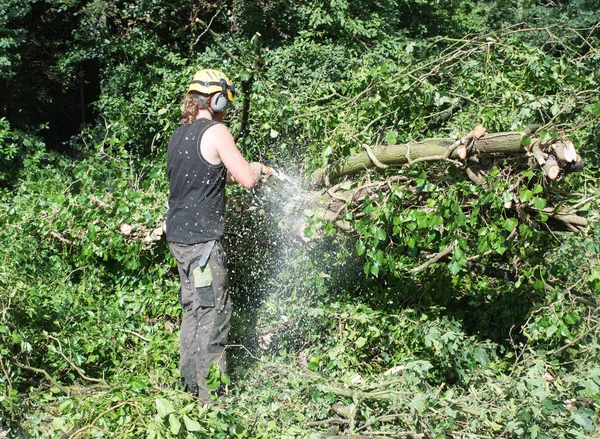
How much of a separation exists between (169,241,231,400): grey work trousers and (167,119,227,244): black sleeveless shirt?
0.26ft

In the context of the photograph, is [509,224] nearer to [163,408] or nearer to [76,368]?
[163,408]

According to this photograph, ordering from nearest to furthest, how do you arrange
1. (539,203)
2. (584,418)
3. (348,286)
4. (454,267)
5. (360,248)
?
1. (584,418)
2. (539,203)
3. (454,267)
4. (360,248)
5. (348,286)

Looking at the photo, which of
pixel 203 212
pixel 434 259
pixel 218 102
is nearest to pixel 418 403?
pixel 434 259

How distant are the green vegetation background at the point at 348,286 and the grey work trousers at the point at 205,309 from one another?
0.18 metres

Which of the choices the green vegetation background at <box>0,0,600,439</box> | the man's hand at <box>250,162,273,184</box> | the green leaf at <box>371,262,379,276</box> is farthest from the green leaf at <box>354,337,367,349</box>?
the man's hand at <box>250,162,273,184</box>

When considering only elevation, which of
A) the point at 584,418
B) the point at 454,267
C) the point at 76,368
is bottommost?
the point at 584,418

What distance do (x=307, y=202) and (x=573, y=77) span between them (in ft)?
6.20

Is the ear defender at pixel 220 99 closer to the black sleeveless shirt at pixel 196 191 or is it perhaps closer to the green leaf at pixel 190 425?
the black sleeveless shirt at pixel 196 191

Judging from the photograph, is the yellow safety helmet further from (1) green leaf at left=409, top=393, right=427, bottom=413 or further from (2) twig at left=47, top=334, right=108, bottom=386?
(1) green leaf at left=409, top=393, right=427, bottom=413

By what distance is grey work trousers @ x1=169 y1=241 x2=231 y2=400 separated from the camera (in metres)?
3.71

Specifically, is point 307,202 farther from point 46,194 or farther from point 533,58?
point 46,194

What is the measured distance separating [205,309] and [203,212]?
21.0 inches

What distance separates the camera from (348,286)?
4.70 metres

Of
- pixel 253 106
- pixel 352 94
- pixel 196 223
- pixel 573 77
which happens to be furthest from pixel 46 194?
pixel 573 77
